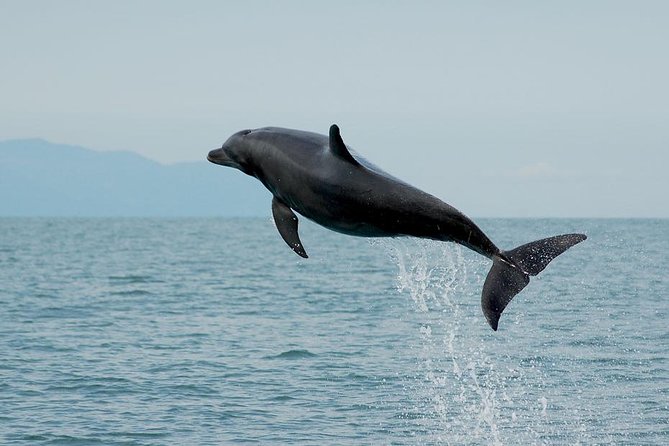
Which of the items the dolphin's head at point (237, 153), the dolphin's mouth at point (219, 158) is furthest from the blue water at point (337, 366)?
the dolphin's mouth at point (219, 158)

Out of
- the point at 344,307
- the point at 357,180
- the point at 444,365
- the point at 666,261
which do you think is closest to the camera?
the point at 357,180

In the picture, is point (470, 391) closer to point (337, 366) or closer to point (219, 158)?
point (337, 366)

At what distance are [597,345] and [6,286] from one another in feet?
118

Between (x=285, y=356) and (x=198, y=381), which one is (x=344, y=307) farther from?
(x=198, y=381)

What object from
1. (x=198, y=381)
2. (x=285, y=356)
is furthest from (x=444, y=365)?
(x=198, y=381)

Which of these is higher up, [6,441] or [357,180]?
[357,180]

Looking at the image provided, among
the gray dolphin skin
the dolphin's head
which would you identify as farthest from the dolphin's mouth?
the gray dolphin skin

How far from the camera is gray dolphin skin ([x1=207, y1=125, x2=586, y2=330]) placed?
9.27 metres

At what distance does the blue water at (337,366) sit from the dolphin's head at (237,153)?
4.88 ft

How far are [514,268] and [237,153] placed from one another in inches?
112

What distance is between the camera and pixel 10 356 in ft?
103

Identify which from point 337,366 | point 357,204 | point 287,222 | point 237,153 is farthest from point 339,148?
point 337,366

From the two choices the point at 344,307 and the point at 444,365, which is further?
the point at 344,307

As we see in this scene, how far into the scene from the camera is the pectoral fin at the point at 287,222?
1012 cm
